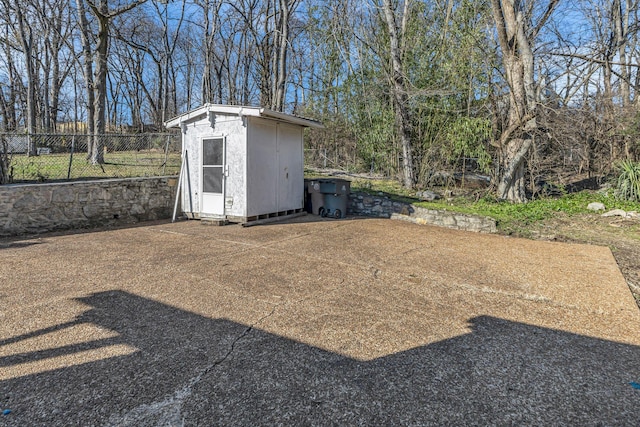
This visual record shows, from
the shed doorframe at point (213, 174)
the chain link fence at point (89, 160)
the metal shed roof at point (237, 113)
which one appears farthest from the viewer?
the chain link fence at point (89, 160)

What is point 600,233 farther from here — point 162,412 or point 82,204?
point 82,204

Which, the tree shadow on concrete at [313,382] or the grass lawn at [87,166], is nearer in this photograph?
the tree shadow on concrete at [313,382]

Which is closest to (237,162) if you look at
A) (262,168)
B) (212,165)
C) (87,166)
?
(262,168)

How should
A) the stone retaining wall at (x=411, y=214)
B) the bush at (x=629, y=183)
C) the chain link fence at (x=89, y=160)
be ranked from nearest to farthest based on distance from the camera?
the stone retaining wall at (x=411, y=214), the chain link fence at (x=89, y=160), the bush at (x=629, y=183)

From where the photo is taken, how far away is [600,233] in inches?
259

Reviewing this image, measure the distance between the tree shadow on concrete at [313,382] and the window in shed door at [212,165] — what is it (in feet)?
16.7

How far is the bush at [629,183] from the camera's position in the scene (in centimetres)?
852

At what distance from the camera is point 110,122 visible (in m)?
29.9

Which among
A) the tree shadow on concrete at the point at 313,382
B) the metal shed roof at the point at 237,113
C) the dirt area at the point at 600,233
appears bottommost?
the tree shadow on concrete at the point at 313,382

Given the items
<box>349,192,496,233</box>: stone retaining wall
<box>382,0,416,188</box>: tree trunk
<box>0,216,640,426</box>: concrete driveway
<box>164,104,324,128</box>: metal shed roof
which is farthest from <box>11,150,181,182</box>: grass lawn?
<box>382,0,416,188</box>: tree trunk

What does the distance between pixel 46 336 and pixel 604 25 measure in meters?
21.0

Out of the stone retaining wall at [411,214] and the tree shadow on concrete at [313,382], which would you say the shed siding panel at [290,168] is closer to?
the stone retaining wall at [411,214]

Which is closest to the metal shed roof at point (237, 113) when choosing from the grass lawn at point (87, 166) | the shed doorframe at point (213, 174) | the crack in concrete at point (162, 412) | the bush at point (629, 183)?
the shed doorframe at point (213, 174)

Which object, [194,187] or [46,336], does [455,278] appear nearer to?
[46,336]
